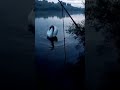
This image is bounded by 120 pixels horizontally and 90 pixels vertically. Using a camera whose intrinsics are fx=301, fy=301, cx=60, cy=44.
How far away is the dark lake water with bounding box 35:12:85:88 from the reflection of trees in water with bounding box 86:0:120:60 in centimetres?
31

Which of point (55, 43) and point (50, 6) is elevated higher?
point (50, 6)

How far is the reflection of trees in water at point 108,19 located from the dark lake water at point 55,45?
1.00 ft

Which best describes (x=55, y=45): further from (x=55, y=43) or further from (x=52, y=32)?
(x=52, y=32)

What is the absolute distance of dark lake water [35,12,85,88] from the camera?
19.5 ft

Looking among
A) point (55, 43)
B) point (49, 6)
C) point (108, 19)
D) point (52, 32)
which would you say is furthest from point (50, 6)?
point (108, 19)

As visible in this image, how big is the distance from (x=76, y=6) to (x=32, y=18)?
2.99 feet

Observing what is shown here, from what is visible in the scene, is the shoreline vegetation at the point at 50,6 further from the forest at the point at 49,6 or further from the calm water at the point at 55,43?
the calm water at the point at 55,43

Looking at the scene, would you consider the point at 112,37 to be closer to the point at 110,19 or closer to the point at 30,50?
the point at 110,19

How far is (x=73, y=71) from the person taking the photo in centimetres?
611

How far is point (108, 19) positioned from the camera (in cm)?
622

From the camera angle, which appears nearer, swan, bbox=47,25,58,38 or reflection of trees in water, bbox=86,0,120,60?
swan, bbox=47,25,58,38

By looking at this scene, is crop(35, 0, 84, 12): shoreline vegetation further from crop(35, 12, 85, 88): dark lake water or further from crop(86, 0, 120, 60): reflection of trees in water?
crop(86, 0, 120, 60): reflection of trees in water

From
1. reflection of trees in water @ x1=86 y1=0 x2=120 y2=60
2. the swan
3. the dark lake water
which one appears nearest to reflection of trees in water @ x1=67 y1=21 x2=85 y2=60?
the dark lake water

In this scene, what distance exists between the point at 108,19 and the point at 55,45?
4.05 feet
